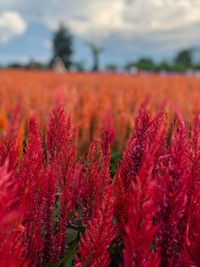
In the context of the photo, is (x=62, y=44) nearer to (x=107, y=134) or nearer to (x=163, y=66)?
(x=163, y=66)

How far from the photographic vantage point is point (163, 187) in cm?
42

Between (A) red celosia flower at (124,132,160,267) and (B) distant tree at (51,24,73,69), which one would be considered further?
(B) distant tree at (51,24,73,69)

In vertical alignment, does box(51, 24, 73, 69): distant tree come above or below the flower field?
above

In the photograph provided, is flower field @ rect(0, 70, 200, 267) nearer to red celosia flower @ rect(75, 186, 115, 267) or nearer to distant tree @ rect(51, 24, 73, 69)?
red celosia flower @ rect(75, 186, 115, 267)

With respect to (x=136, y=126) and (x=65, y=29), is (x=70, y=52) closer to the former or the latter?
(x=65, y=29)

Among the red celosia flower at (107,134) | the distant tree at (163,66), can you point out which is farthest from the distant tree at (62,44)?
the red celosia flower at (107,134)

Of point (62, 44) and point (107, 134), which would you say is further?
point (62, 44)

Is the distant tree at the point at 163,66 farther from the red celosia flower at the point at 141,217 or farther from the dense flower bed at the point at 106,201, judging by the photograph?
the red celosia flower at the point at 141,217

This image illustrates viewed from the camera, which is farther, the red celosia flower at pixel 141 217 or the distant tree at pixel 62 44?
the distant tree at pixel 62 44

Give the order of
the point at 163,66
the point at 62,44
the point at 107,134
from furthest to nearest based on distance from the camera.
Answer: the point at 62,44 < the point at 163,66 < the point at 107,134

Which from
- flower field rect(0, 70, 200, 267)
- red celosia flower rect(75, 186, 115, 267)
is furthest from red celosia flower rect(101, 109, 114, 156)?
red celosia flower rect(75, 186, 115, 267)

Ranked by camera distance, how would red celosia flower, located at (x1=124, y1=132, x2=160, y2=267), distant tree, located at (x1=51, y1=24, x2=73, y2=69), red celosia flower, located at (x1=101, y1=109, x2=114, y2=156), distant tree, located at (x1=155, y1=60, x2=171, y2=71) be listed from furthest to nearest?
distant tree, located at (x1=51, y1=24, x2=73, y2=69)
distant tree, located at (x1=155, y1=60, x2=171, y2=71)
red celosia flower, located at (x1=101, y1=109, x2=114, y2=156)
red celosia flower, located at (x1=124, y1=132, x2=160, y2=267)

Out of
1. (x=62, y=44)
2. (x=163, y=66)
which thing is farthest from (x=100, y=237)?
(x=62, y=44)

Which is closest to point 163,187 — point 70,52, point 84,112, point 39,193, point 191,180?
point 191,180
